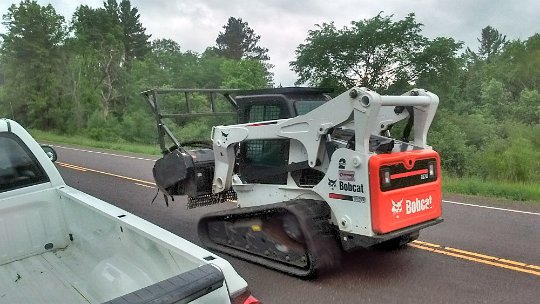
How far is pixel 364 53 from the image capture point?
95.0 ft

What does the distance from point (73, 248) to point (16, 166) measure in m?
0.83

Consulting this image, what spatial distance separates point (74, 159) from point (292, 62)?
15.2 metres

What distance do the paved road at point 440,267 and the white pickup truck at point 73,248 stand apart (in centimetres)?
205

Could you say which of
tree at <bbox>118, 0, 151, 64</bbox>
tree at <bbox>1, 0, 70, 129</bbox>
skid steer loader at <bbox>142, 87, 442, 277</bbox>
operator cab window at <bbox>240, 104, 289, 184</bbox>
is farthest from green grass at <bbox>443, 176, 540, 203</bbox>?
tree at <bbox>118, 0, 151, 64</bbox>

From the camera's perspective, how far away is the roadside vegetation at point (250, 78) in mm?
21047

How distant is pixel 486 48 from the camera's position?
113250 mm

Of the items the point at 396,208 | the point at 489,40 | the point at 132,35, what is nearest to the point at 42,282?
the point at 396,208

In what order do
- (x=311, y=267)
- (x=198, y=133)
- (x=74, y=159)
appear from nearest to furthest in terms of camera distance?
(x=311, y=267)
(x=74, y=159)
(x=198, y=133)

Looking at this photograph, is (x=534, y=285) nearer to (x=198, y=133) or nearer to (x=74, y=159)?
(x=74, y=159)

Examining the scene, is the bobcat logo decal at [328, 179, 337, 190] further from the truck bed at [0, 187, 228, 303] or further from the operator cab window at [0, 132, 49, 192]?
the operator cab window at [0, 132, 49, 192]

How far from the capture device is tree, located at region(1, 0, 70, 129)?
136 feet

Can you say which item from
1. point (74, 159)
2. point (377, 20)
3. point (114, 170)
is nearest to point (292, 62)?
point (377, 20)

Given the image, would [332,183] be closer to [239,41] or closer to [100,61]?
[100,61]

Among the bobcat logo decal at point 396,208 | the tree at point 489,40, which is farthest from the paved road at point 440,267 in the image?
the tree at point 489,40
